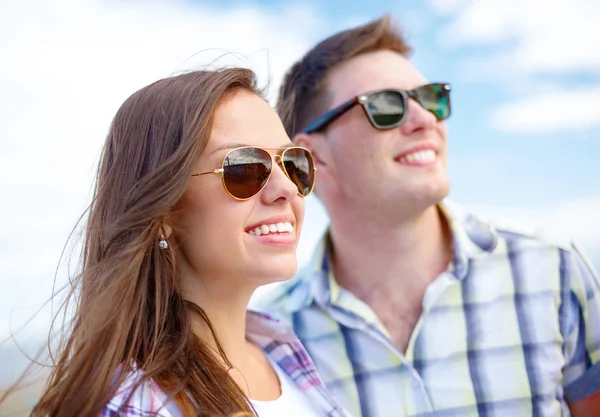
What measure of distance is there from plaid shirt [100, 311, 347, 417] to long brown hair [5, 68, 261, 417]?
0.12 ft

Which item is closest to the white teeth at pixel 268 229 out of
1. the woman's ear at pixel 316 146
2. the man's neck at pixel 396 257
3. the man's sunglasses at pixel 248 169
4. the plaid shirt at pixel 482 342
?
the man's sunglasses at pixel 248 169

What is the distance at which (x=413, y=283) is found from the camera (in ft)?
10.2

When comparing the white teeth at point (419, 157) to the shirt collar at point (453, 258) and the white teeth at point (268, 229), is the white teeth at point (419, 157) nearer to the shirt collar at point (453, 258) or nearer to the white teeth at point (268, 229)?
the shirt collar at point (453, 258)

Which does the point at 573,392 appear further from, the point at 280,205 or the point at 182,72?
the point at 182,72

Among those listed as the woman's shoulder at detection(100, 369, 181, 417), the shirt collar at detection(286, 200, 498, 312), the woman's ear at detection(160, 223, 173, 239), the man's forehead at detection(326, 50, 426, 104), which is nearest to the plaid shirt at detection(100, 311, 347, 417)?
the woman's shoulder at detection(100, 369, 181, 417)

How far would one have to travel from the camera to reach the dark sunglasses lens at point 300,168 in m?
2.21

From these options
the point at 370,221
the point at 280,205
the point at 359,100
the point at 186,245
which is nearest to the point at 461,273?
the point at 370,221

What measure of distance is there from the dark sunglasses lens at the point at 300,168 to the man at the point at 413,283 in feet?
2.49

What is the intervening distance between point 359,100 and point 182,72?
3.64 feet

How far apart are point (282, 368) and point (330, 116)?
1.33 metres

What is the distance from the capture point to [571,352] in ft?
9.45

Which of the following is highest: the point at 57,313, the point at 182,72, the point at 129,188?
the point at 182,72

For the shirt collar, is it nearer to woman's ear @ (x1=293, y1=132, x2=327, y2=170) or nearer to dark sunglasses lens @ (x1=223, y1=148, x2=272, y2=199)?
woman's ear @ (x1=293, y1=132, x2=327, y2=170)

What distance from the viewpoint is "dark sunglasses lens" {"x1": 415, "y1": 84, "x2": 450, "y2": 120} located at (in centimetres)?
314
